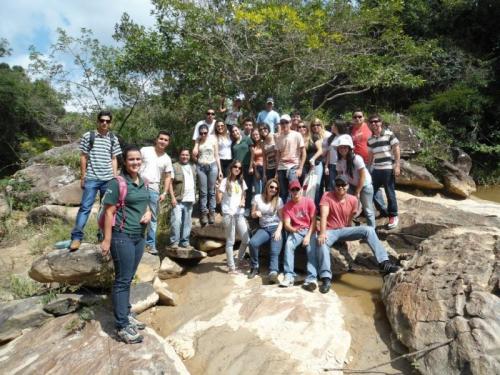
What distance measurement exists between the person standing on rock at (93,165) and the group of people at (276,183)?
0.5 inches

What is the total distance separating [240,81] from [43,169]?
19.3 feet

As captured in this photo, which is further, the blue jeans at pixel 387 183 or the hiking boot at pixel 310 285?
the blue jeans at pixel 387 183

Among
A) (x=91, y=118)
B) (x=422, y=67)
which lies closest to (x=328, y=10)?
(x=422, y=67)

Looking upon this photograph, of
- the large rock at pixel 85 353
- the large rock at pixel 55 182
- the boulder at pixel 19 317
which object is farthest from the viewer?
the large rock at pixel 55 182

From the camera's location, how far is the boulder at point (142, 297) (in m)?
5.06

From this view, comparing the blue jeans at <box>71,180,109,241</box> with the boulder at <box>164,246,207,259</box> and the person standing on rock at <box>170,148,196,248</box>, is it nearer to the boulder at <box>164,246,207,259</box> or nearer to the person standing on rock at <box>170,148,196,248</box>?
the person standing on rock at <box>170,148,196,248</box>

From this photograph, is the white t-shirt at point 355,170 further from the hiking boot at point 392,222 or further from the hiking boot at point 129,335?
the hiking boot at point 129,335

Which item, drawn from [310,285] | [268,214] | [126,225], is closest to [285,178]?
[268,214]

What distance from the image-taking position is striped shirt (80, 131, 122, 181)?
4.99 metres

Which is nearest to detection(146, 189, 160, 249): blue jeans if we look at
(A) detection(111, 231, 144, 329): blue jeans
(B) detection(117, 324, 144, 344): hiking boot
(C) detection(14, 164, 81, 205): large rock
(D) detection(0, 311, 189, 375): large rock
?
(D) detection(0, 311, 189, 375): large rock

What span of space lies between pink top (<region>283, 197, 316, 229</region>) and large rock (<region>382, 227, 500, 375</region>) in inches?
51.1

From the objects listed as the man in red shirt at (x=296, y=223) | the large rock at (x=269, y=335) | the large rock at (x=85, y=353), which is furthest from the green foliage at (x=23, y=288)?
the man in red shirt at (x=296, y=223)

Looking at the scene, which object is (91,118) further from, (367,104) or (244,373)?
Result: (244,373)

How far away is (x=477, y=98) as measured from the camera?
453 inches
